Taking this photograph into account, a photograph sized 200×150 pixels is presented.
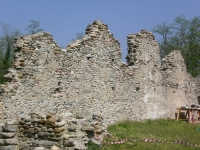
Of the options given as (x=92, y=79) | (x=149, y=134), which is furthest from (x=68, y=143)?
(x=92, y=79)

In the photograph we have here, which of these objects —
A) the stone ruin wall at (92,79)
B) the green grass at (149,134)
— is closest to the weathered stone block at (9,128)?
the green grass at (149,134)

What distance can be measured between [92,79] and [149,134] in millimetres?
3290

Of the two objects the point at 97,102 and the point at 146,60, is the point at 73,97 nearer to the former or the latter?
the point at 97,102

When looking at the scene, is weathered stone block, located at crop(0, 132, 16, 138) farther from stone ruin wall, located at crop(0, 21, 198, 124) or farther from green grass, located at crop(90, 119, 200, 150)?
stone ruin wall, located at crop(0, 21, 198, 124)

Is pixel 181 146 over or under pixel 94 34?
under

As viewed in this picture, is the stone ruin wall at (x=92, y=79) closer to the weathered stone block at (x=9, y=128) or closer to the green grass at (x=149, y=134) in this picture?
the green grass at (x=149, y=134)

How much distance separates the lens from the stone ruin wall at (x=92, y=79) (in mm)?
12515

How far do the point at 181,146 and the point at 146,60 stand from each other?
26.6 ft

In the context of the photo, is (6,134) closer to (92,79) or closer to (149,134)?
(149,134)

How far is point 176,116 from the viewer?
21938 millimetres

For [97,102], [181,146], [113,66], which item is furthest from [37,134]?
[113,66]

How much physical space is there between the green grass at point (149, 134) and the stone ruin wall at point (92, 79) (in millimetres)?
640

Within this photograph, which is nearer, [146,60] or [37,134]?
[37,134]

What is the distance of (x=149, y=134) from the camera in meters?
13.7
